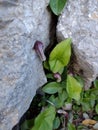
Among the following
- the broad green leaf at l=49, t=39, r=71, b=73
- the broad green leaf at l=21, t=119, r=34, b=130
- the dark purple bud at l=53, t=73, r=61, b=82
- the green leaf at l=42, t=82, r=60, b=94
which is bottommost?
the broad green leaf at l=21, t=119, r=34, b=130

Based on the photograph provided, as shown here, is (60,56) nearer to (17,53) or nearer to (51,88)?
(51,88)

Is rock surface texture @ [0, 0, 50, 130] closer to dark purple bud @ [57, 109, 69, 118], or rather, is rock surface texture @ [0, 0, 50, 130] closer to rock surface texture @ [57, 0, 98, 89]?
rock surface texture @ [57, 0, 98, 89]

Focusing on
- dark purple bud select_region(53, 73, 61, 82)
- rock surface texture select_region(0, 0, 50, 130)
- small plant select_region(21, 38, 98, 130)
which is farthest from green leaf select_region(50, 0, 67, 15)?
dark purple bud select_region(53, 73, 61, 82)

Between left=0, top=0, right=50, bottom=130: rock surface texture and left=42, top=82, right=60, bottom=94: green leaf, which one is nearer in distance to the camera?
left=0, top=0, right=50, bottom=130: rock surface texture

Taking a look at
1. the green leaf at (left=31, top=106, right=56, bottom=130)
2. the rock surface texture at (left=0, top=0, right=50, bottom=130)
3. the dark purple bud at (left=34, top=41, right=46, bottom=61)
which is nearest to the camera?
the rock surface texture at (left=0, top=0, right=50, bottom=130)

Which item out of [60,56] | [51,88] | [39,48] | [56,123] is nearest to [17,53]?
[39,48]

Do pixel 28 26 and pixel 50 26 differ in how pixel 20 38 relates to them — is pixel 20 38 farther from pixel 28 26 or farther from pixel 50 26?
pixel 50 26

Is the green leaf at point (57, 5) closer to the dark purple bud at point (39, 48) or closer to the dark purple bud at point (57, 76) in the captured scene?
the dark purple bud at point (39, 48)

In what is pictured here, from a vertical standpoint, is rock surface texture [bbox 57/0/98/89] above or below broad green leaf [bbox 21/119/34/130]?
→ above
